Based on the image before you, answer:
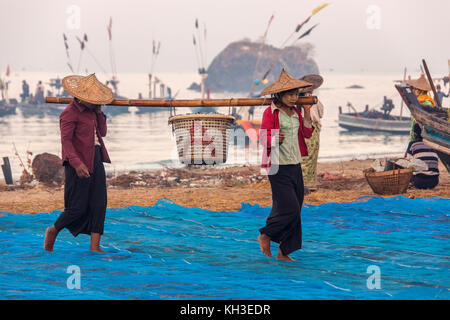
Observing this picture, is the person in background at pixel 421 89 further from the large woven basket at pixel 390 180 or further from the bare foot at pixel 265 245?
the bare foot at pixel 265 245

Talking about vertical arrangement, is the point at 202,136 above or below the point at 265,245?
above

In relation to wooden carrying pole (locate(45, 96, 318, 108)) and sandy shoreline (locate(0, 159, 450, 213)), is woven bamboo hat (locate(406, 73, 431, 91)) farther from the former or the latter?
wooden carrying pole (locate(45, 96, 318, 108))

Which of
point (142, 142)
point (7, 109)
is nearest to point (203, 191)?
point (142, 142)

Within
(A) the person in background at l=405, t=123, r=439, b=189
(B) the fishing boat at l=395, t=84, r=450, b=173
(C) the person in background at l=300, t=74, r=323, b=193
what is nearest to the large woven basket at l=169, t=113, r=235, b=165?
(C) the person in background at l=300, t=74, r=323, b=193

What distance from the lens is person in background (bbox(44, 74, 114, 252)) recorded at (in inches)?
222

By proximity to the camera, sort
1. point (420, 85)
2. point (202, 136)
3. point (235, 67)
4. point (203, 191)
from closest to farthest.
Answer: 1. point (202, 136)
2. point (420, 85)
3. point (203, 191)
4. point (235, 67)

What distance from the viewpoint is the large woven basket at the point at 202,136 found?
657 cm

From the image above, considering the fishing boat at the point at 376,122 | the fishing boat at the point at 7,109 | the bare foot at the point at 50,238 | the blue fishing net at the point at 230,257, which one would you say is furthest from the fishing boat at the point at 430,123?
the fishing boat at the point at 7,109

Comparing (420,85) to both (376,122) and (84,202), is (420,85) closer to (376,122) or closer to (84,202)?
(84,202)

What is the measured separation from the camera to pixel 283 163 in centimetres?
557

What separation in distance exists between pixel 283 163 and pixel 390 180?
14.9ft

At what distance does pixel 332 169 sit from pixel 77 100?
33.9 ft

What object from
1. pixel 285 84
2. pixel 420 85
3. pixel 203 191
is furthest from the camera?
pixel 203 191

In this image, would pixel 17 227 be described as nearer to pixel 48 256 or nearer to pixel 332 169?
pixel 48 256
